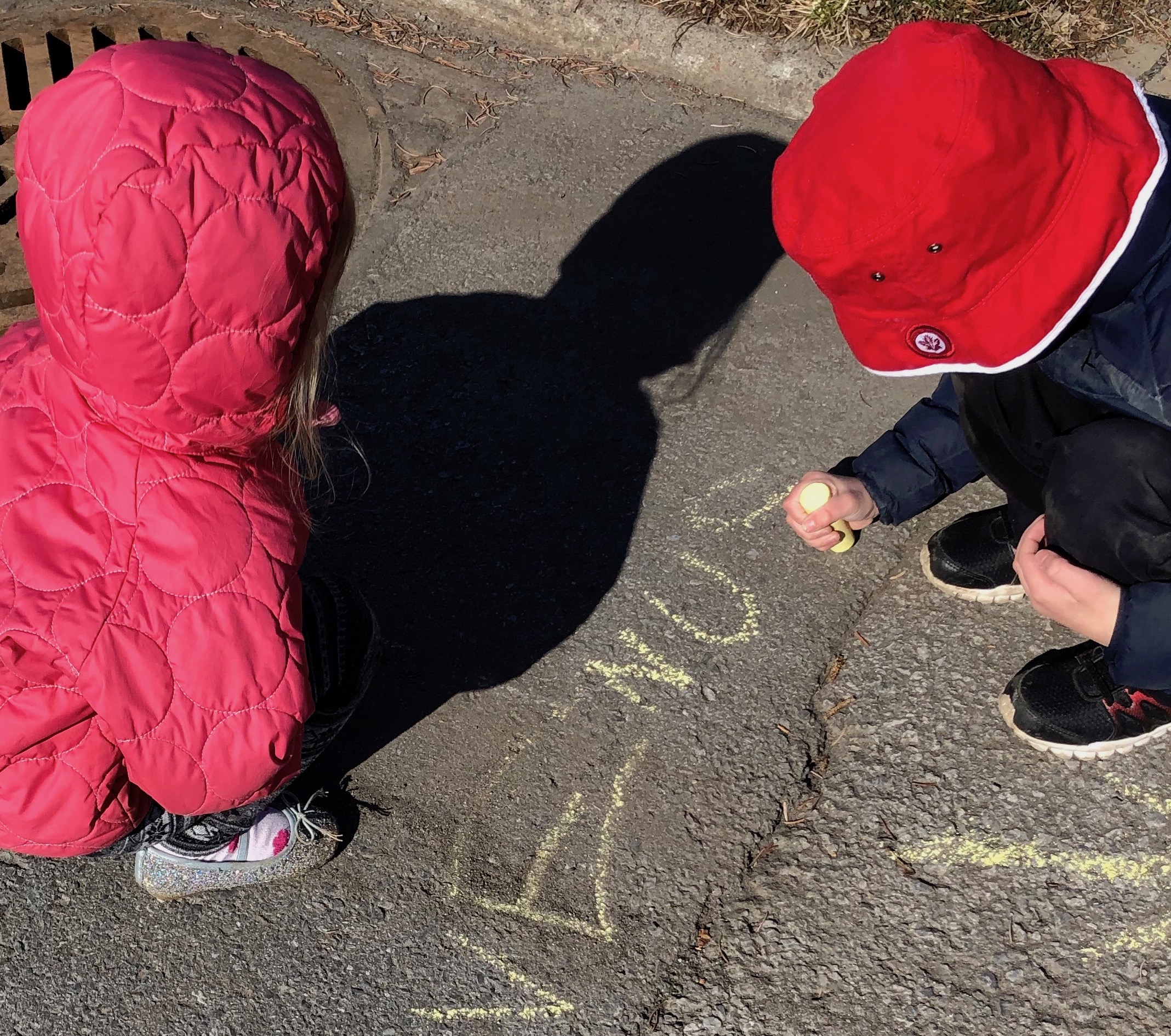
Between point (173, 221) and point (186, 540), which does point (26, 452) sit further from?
→ point (173, 221)

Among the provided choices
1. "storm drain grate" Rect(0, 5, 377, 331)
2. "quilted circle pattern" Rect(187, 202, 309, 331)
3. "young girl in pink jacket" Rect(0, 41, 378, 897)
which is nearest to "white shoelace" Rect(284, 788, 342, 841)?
"young girl in pink jacket" Rect(0, 41, 378, 897)

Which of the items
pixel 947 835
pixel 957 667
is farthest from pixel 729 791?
pixel 957 667

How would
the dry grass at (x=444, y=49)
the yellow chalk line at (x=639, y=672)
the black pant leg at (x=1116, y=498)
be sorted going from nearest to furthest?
the black pant leg at (x=1116, y=498), the yellow chalk line at (x=639, y=672), the dry grass at (x=444, y=49)

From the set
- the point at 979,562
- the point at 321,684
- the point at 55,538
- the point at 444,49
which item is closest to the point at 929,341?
the point at 979,562

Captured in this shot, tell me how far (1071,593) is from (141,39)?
118 inches

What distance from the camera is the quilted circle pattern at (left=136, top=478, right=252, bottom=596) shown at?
1.57m

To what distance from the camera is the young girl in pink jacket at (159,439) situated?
4.55ft

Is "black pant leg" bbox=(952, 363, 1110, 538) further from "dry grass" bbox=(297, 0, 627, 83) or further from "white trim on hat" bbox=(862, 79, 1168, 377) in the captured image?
"dry grass" bbox=(297, 0, 627, 83)

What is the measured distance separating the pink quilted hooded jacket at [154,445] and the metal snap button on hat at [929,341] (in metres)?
0.79

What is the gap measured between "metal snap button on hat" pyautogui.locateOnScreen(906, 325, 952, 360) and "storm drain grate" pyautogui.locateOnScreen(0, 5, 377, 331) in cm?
189

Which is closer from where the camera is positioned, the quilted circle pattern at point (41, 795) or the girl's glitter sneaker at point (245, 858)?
the quilted circle pattern at point (41, 795)

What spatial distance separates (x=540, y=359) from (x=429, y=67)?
1.24m

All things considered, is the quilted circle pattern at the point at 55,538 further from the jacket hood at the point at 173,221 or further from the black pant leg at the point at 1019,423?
the black pant leg at the point at 1019,423

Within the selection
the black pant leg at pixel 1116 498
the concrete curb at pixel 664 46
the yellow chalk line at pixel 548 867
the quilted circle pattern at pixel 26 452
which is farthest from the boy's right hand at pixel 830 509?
the concrete curb at pixel 664 46
